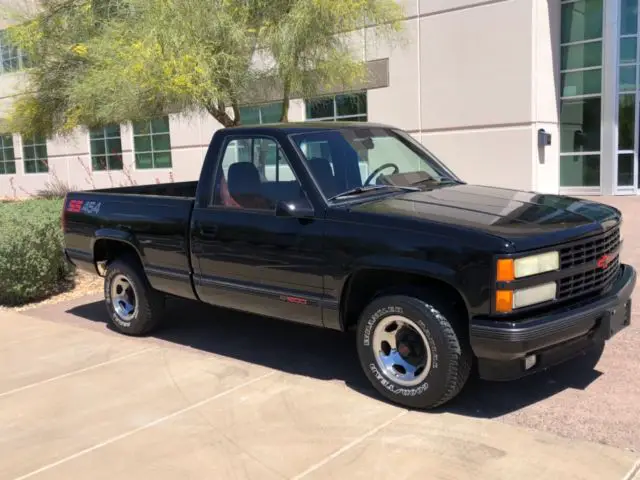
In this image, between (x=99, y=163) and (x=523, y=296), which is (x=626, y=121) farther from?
(x=99, y=163)

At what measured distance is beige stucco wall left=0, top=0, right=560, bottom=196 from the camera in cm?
1534

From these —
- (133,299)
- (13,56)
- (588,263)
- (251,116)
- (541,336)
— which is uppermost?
(13,56)

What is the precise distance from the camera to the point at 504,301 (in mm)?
3836

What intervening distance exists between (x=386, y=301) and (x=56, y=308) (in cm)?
501

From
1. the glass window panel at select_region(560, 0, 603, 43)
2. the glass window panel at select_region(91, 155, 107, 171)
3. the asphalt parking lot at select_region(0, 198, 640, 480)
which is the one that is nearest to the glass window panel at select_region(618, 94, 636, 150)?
the glass window panel at select_region(560, 0, 603, 43)

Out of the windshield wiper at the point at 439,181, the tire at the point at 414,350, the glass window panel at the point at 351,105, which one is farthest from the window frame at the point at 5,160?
the tire at the point at 414,350

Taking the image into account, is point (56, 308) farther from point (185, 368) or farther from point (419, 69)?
point (419, 69)

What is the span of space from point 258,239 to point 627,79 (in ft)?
48.6

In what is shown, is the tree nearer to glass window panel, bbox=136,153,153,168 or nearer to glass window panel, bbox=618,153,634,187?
glass window panel, bbox=618,153,634,187

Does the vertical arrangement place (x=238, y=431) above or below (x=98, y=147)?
below

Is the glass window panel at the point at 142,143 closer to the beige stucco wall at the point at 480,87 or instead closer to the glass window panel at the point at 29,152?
the glass window panel at the point at 29,152

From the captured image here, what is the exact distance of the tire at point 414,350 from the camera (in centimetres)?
410

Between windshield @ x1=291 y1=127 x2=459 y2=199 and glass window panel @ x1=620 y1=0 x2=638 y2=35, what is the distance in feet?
43.8

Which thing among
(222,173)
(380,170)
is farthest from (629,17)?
(222,173)
